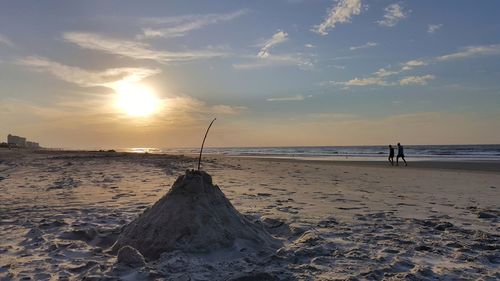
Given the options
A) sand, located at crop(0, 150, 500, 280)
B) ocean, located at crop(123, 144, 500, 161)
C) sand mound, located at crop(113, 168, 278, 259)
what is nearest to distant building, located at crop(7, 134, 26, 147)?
ocean, located at crop(123, 144, 500, 161)

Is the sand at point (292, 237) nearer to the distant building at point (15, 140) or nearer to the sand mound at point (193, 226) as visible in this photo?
the sand mound at point (193, 226)

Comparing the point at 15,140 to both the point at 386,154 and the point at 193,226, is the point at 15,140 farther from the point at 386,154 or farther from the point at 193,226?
the point at 193,226

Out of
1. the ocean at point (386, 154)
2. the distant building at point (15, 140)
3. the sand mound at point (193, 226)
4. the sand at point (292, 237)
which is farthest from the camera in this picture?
the distant building at point (15, 140)

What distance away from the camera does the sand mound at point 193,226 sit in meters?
4.64

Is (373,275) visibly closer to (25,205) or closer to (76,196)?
(25,205)

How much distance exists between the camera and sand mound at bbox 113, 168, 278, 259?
15.2ft

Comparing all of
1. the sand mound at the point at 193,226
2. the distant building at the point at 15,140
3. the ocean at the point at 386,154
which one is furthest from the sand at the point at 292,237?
the distant building at the point at 15,140

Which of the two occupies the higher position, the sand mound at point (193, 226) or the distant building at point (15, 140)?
the distant building at point (15, 140)

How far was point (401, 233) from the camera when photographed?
5.82m

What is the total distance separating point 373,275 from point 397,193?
7.46 metres

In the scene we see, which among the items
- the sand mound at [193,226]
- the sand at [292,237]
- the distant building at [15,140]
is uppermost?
the distant building at [15,140]

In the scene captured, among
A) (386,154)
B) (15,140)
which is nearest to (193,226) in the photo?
(386,154)

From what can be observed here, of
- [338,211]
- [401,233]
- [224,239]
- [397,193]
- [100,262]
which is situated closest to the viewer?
[100,262]

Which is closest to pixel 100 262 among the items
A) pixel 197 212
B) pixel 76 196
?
pixel 197 212
